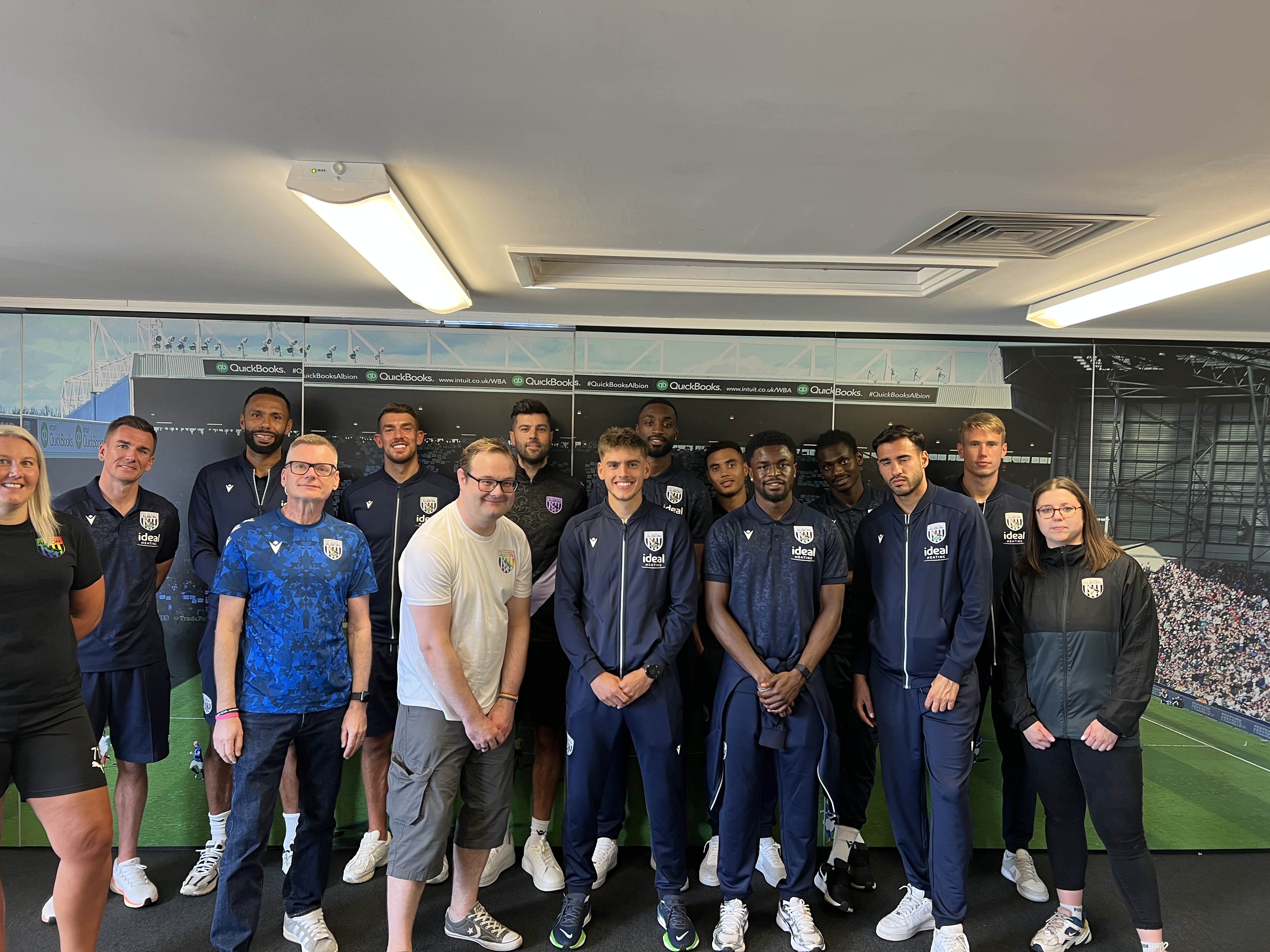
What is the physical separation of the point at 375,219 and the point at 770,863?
129 inches

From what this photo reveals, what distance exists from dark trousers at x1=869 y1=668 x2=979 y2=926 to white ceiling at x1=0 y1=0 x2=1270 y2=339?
5.99 feet

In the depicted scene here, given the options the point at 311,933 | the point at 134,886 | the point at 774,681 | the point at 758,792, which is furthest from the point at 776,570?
the point at 134,886

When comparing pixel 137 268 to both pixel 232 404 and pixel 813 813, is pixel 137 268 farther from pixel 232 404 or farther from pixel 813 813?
pixel 813 813

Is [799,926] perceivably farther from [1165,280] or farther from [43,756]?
[1165,280]

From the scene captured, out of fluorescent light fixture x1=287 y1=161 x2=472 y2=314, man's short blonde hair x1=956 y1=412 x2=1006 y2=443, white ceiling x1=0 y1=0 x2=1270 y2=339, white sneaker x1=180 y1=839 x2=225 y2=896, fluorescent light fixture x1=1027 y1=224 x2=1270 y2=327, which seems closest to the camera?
white ceiling x1=0 y1=0 x2=1270 y2=339

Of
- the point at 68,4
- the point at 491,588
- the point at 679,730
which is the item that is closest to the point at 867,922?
the point at 679,730

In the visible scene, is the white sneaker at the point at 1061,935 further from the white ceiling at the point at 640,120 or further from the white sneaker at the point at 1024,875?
the white ceiling at the point at 640,120

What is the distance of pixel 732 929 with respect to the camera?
295 centimetres

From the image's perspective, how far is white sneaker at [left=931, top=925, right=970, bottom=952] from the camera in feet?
9.36

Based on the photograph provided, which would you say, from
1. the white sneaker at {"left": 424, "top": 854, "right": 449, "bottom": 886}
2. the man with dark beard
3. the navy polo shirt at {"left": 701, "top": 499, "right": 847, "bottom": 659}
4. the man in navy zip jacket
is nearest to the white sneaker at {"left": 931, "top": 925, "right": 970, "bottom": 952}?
the man in navy zip jacket

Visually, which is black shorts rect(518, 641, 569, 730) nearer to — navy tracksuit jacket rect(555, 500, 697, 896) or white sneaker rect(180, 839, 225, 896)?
navy tracksuit jacket rect(555, 500, 697, 896)

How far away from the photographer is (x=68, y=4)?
1.32 m

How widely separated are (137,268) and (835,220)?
3.03 m

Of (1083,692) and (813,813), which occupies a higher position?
(1083,692)
